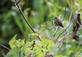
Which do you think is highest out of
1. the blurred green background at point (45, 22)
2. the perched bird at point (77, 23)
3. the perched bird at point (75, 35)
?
the perched bird at point (77, 23)

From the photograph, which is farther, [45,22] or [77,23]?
[45,22]

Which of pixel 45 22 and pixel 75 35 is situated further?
pixel 45 22

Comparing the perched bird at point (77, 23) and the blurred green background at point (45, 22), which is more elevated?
the perched bird at point (77, 23)

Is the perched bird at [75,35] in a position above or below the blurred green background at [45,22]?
above

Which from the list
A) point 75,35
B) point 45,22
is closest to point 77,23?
point 75,35

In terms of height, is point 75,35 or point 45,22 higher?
point 75,35

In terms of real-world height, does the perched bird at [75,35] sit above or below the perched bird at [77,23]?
below

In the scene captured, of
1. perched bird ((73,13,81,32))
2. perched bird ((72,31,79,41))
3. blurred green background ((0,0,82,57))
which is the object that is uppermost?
perched bird ((73,13,81,32))

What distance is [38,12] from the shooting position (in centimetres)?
291

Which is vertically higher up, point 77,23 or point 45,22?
point 77,23

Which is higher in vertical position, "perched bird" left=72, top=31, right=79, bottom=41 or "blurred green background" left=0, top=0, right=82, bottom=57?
"perched bird" left=72, top=31, right=79, bottom=41

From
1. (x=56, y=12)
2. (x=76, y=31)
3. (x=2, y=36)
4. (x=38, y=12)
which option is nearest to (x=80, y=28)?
(x=76, y=31)

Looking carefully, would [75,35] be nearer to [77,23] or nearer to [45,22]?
[77,23]

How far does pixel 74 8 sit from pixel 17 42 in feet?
0.96
